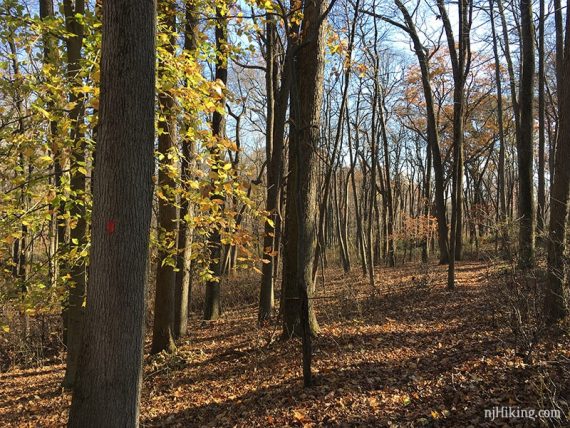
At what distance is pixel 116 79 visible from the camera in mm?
2734

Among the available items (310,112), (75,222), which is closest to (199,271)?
(75,222)

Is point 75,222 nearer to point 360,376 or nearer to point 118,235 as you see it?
point 118,235

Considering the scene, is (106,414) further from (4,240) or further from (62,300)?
(62,300)

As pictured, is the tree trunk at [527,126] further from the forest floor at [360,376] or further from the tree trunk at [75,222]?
the tree trunk at [75,222]

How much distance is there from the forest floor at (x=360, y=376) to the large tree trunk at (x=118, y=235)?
243cm

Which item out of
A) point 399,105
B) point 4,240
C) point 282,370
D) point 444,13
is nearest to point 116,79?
point 4,240

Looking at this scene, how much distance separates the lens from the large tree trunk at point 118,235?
2.69m

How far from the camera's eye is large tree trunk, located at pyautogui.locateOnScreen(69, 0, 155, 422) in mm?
2686

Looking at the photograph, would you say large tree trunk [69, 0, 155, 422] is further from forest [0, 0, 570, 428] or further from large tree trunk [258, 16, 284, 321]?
large tree trunk [258, 16, 284, 321]

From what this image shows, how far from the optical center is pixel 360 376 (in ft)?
17.7

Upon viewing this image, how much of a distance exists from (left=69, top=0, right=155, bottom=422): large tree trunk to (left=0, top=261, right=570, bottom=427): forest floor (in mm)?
2432

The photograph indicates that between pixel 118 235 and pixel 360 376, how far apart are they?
4015 millimetres

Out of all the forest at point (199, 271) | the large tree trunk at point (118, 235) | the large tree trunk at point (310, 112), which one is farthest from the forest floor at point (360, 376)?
the large tree trunk at point (118, 235)

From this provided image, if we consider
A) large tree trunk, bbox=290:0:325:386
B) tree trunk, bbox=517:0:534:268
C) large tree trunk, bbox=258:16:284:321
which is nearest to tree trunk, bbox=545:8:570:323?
large tree trunk, bbox=290:0:325:386
